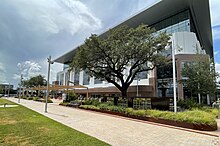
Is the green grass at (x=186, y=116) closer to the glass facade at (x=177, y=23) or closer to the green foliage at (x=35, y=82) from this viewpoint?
the glass facade at (x=177, y=23)

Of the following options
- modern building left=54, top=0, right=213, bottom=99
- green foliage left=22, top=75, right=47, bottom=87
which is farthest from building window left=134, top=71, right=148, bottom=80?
green foliage left=22, top=75, right=47, bottom=87

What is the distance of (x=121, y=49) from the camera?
18188 millimetres

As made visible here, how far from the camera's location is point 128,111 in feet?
Result: 48.0

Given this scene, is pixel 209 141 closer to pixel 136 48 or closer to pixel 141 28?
pixel 136 48

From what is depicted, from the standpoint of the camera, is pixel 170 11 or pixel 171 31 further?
pixel 171 31

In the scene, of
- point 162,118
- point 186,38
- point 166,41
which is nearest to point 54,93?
point 186,38

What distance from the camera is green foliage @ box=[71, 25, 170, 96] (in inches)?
731

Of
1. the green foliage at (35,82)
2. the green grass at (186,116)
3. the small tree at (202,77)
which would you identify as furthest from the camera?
the green foliage at (35,82)

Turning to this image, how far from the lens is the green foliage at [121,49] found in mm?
18562

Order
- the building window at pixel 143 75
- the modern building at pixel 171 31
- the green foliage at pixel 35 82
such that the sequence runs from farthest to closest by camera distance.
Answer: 1. the green foliage at pixel 35 82
2. the building window at pixel 143 75
3. the modern building at pixel 171 31

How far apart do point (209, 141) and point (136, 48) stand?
Answer: 12.4 m

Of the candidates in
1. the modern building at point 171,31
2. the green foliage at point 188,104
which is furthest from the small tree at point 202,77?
the modern building at point 171,31

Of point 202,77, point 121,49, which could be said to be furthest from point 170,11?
point 121,49

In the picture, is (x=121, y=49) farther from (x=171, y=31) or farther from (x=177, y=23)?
(x=177, y=23)
